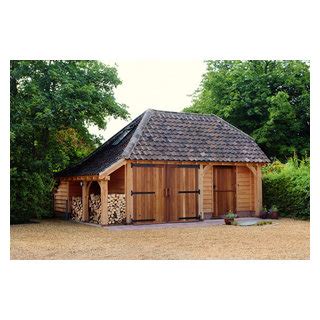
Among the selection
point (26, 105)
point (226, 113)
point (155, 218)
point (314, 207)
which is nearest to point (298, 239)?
point (314, 207)

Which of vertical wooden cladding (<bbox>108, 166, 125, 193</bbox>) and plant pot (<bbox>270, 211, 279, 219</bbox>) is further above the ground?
vertical wooden cladding (<bbox>108, 166, 125, 193</bbox>)

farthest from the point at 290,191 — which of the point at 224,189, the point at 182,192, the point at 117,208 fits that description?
the point at 117,208

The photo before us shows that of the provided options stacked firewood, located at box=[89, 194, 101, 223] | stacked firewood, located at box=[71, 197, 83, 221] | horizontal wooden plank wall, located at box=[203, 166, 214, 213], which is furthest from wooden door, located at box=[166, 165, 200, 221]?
stacked firewood, located at box=[71, 197, 83, 221]

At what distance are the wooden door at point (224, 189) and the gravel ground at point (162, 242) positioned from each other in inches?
95.7

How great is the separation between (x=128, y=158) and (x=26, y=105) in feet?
11.8

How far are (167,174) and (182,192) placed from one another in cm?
85

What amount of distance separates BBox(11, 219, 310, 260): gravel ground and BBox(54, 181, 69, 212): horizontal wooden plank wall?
328 cm

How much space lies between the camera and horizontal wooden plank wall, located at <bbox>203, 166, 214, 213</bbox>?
18.0m

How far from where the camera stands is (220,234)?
13.8 m

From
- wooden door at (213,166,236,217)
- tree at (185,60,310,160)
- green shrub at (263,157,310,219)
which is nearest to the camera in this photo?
green shrub at (263,157,310,219)

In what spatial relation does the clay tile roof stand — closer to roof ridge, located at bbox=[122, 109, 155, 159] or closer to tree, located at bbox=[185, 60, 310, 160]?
roof ridge, located at bbox=[122, 109, 155, 159]

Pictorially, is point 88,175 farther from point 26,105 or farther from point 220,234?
point 220,234

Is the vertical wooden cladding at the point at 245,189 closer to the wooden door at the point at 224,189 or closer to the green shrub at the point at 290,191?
the wooden door at the point at 224,189

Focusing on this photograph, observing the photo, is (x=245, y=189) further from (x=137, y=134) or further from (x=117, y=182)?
(x=117, y=182)
